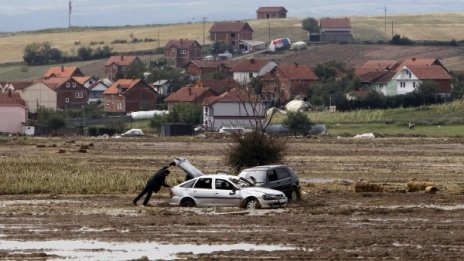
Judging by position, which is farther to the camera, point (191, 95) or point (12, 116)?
point (191, 95)

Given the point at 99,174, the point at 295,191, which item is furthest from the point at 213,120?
the point at 295,191

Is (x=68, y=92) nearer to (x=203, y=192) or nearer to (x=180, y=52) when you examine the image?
(x=180, y=52)

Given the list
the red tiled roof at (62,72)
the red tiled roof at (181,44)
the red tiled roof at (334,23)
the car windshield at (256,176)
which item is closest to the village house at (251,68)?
the red tiled roof at (62,72)

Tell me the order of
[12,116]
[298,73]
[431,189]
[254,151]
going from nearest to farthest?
1. [431,189]
2. [254,151]
3. [12,116]
4. [298,73]

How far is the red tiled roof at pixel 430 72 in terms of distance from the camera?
129m

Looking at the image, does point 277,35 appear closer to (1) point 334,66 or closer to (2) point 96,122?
(1) point 334,66

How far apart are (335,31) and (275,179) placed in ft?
490

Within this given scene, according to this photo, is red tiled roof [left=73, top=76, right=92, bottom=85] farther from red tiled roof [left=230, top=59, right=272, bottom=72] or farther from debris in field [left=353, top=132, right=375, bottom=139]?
debris in field [left=353, top=132, right=375, bottom=139]

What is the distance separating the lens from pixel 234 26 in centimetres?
18375

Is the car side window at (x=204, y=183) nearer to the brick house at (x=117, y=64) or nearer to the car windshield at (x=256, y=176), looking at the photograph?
the car windshield at (x=256, y=176)

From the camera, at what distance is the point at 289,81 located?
436 ft

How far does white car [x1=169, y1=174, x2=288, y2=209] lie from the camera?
116ft

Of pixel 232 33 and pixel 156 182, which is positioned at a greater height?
pixel 232 33

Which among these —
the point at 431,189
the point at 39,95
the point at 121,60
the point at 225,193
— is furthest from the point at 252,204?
the point at 121,60
